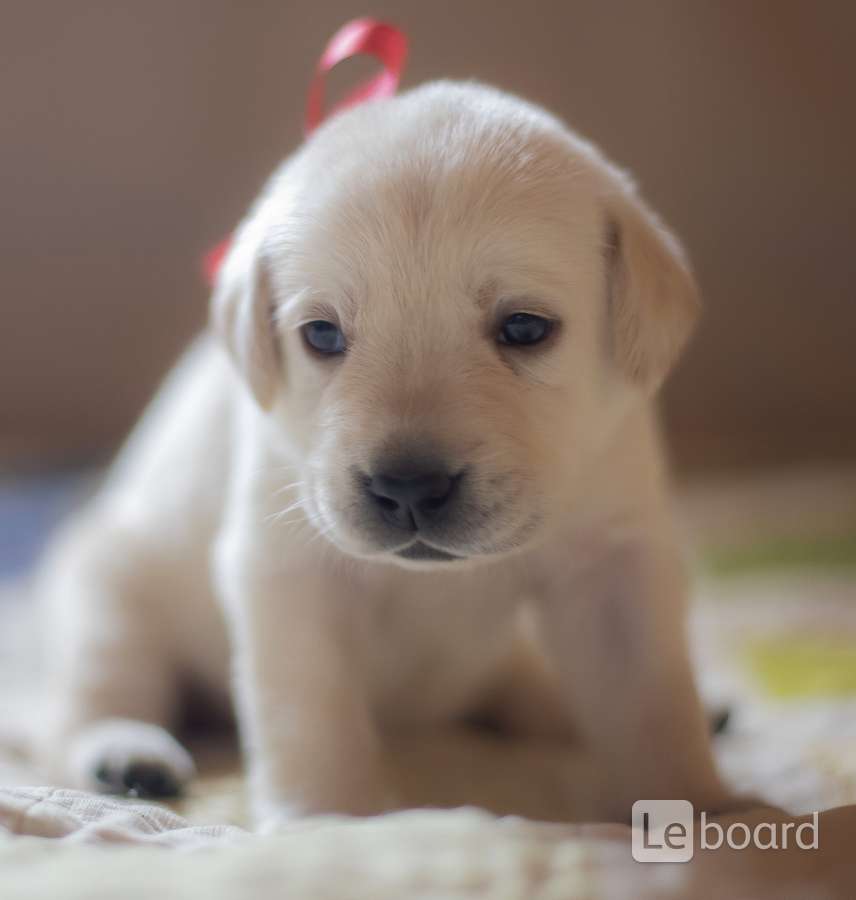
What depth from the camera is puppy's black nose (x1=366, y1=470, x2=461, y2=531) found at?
5.44 feet

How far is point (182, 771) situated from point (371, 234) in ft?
3.14

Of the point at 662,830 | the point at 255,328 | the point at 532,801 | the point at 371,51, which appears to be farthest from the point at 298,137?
the point at 662,830

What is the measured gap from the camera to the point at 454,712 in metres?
2.51

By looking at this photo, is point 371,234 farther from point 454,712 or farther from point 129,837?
point 454,712

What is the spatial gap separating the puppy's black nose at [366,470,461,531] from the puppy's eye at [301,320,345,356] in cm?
27

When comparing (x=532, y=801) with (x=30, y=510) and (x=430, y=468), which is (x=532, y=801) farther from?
(x=30, y=510)

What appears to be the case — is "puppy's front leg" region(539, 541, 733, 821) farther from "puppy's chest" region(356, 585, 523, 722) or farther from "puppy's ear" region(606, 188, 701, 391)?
"puppy's ear" region(606, 188, 701, 391)

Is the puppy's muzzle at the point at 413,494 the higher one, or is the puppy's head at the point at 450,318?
the puppy's head at the point at 450,318

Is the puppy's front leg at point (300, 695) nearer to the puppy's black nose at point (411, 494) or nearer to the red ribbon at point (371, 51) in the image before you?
the puppy's black nose at point (411, 494)

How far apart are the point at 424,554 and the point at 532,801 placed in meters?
0.59

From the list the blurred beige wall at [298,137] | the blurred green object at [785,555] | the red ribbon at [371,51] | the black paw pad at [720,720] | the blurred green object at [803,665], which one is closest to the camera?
the red ribbon at [371,51]

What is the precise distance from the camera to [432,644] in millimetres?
2238

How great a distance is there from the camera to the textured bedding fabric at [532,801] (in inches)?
53.7
